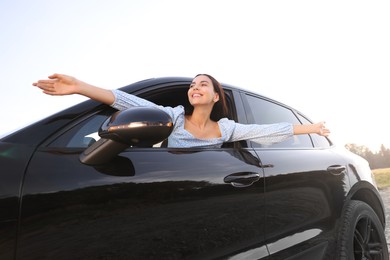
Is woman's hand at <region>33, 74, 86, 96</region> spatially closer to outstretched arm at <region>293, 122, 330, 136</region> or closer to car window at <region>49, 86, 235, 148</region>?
car window at <region>49, 86, 235, 148</region>

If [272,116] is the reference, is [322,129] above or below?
below

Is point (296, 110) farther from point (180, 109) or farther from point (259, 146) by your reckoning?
point (180, 109)

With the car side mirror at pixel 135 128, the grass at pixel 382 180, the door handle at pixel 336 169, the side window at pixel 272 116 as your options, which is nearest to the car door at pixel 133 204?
the car side mirror at pixel 135 128

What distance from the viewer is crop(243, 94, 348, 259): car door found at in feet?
6.75

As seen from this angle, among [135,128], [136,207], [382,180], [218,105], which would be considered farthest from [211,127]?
[382,180]

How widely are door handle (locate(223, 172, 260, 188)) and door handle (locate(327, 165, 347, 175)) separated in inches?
40.1

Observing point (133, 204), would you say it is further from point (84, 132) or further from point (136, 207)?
point (84, 132)

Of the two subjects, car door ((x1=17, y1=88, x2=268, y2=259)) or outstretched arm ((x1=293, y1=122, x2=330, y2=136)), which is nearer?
car door ((x1=17, y1=88, x2=268, y2=259))

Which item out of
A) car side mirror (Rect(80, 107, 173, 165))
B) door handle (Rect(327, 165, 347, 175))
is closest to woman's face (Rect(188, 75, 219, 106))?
car side mirror (Rect(80, 107, 173, 165))

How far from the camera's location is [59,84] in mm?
1640

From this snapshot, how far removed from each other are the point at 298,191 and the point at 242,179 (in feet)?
1.95

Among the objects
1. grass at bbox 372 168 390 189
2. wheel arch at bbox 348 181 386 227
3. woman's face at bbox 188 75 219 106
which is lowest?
grass at bbox 372 168 390 189

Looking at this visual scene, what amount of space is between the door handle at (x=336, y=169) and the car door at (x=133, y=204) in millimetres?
1101

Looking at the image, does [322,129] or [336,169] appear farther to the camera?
[336,169]
